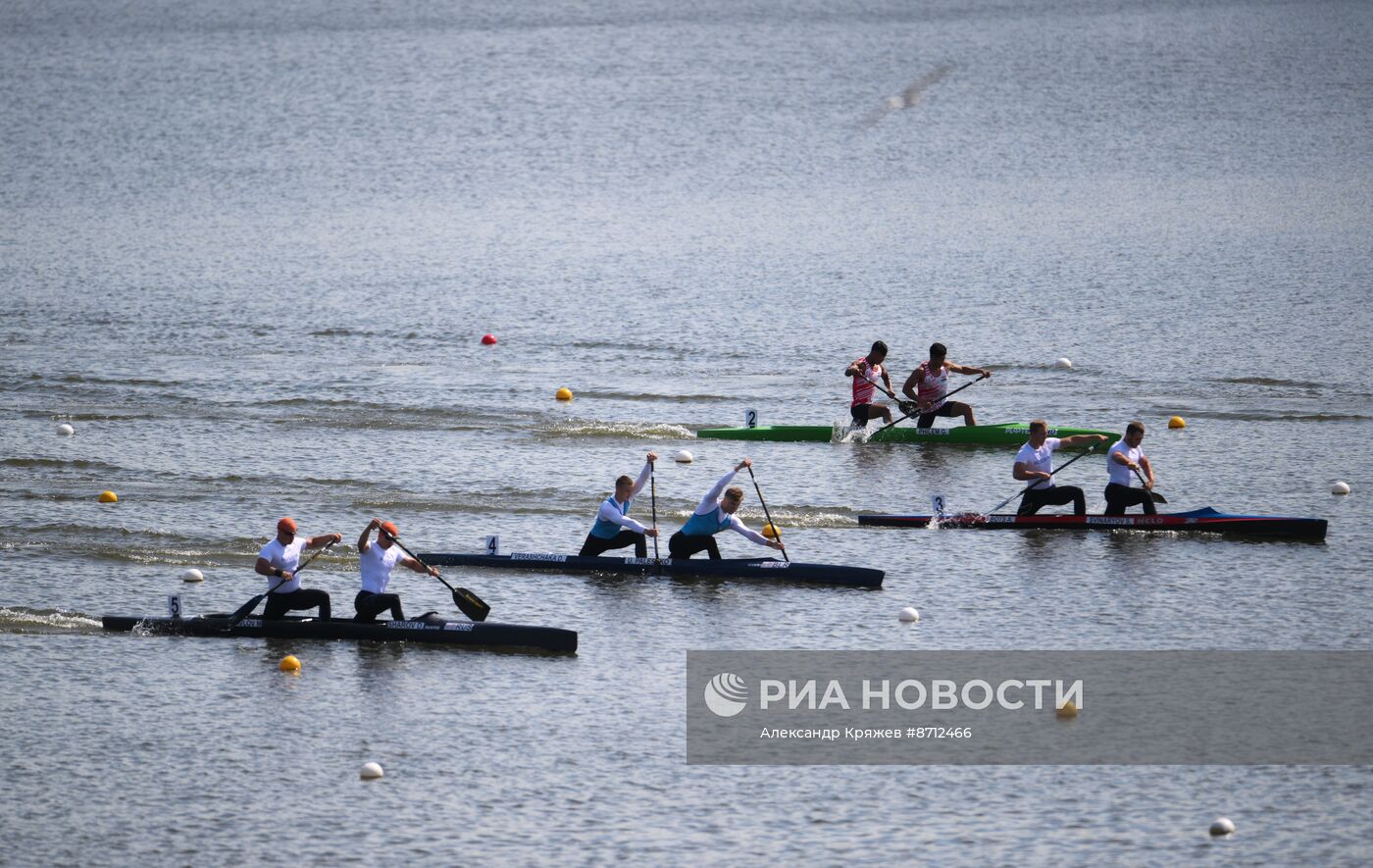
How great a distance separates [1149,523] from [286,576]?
11.2 metres

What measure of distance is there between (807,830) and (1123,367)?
2199cm

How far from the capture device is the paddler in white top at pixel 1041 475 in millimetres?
21844

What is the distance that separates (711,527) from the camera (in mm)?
20016

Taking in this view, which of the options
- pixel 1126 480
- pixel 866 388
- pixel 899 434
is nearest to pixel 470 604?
pixel 1126 480

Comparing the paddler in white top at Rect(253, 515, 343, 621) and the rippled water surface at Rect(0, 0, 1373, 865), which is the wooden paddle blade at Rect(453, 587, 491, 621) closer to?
the rippled water surface at Rect(0, 0, 1373, 865)

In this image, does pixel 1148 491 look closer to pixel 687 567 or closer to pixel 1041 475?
pixel 1041 475

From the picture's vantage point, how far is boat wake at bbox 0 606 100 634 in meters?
18.5

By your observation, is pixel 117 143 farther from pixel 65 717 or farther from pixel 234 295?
pixel 65 717

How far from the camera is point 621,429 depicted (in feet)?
92.0

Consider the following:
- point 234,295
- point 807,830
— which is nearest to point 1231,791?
point 807,830

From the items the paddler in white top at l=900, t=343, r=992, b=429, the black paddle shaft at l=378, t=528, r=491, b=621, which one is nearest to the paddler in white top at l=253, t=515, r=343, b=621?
the black paddle shaft at l=378, t=528, r=491, b=621

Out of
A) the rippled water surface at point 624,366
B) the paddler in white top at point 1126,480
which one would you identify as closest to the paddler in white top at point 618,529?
the rippled water surface at point 624,366

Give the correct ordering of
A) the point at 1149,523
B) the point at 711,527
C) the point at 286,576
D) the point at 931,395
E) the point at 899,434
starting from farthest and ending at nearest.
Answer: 1. the point at 899,434
2. the point at 931,395
3. the point at 1149,523
4. the point at 711,527
5. the point at 286,576

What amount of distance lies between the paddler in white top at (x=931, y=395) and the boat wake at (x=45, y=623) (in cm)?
1377
